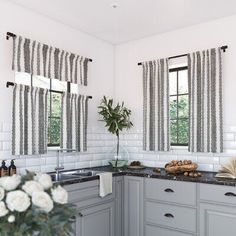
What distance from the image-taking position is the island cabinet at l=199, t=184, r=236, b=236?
2920 mm

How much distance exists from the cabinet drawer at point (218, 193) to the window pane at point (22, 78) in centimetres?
226

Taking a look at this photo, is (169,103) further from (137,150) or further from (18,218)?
(18,218)

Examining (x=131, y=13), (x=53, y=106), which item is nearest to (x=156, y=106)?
(x=131, y=13)

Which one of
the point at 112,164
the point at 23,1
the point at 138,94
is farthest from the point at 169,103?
the point at 23,1

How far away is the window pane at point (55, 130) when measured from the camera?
3715 mm

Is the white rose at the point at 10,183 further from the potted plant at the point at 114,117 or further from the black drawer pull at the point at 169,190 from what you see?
the potted plant at the point at 114,117

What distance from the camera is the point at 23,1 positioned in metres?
3.25

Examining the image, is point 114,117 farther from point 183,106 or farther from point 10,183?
point 10,183

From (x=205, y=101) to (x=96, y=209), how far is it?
6.12 feet

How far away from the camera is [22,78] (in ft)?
11.1

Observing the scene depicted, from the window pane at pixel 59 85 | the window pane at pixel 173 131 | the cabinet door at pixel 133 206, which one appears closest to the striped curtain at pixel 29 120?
the window pane at pixel 59 85

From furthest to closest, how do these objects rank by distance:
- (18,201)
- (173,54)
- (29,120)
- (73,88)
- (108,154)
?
(108,154)
(173,54)
(73,88)
(29,120)
(18,201)

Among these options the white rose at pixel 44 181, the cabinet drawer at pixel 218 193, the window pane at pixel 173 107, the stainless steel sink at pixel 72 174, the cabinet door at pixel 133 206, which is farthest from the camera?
the window pane at pixel 173 107

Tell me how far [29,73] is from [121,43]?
1820 mm
